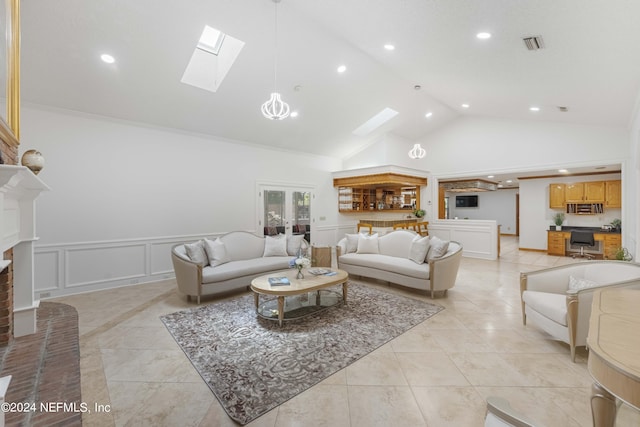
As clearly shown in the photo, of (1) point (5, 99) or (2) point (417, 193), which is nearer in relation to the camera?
(1) point (5, 99)

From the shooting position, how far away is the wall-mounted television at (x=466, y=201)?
13288 millimetres

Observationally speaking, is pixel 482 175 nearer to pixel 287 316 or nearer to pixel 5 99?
pixel 287 316

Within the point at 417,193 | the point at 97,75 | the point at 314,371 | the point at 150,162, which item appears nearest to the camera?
the point at 314,371

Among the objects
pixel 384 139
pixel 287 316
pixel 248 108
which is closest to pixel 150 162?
pixel 248 108

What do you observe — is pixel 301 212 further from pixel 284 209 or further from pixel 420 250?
pixel 420 250

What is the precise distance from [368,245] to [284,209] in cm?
262

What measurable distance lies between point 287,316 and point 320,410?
1587 millimetres

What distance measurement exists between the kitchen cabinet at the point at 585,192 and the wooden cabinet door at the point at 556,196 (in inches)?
4.4

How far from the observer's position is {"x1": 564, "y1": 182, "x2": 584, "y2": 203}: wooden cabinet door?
778 centimetres

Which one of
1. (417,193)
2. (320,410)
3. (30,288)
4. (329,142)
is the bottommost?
(320,410)

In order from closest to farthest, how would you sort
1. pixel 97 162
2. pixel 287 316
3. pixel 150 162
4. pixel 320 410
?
pixel 320 410 < pixel 287 316 < pixel 97 162 < pixel 150 162

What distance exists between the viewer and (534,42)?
3.06 meters

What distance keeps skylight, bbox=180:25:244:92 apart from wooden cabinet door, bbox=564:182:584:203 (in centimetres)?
953

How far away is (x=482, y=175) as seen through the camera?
7512 millimetres
